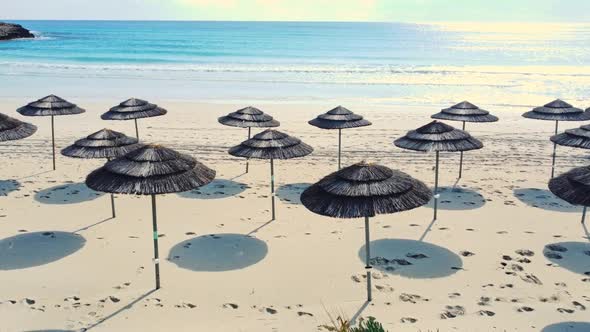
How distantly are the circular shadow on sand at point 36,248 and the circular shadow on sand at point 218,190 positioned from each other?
306cm

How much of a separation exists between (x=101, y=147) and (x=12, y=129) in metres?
2.74

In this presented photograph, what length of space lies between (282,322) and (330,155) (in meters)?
9.31

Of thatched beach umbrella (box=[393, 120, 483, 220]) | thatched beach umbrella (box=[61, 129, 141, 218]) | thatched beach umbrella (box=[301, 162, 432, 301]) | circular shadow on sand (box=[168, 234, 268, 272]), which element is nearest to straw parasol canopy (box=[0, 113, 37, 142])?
thatched beach umbrella (box=[61, 129, 141, 218])

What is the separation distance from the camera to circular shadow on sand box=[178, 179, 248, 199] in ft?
40.9

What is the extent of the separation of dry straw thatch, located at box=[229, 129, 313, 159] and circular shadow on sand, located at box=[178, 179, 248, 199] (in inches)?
83.3

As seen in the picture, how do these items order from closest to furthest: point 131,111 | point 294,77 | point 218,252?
point 218,252, point 131,111, point 294,77

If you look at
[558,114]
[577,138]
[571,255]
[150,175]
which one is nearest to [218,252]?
[150,175]

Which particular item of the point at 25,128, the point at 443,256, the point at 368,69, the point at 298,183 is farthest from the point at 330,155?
the point at 368,69

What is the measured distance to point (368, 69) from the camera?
145ft

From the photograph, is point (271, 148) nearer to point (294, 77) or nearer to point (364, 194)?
point (364, 194)

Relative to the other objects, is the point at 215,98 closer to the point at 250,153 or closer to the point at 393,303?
the point at 250,153

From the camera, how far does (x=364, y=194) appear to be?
23.8 feet

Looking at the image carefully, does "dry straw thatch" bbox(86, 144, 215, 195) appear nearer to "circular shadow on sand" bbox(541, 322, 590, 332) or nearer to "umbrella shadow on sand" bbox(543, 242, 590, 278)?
"circular shadow on sand" bbox(541, 322, 590, 332)

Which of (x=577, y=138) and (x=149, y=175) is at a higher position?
(x=577, y=138)
